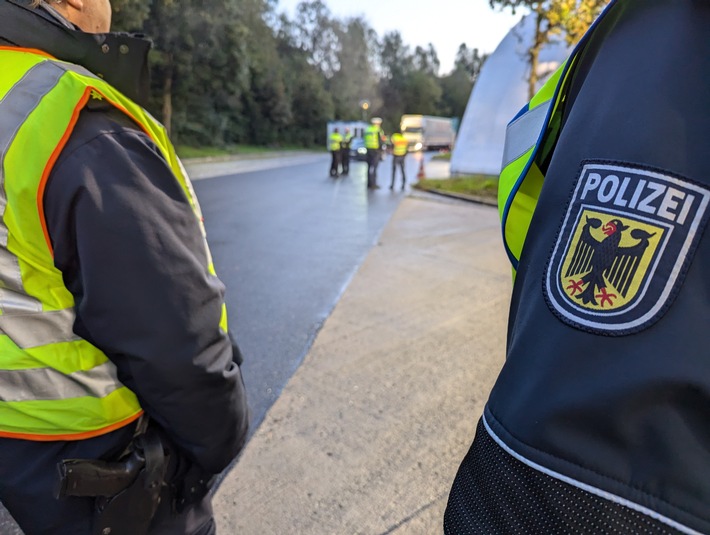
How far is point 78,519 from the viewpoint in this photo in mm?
1269

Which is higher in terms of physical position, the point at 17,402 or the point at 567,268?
the point at 567,268

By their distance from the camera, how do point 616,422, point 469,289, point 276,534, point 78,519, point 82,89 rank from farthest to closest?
point 469,289
point 276,534
point 78,519
point 82,89
point 616,422

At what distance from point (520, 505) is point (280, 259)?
597 centimetres

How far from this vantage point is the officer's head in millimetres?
1308

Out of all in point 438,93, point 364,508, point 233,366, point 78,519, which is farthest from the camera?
point 438,93

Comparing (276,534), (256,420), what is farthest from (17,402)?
(256,420)

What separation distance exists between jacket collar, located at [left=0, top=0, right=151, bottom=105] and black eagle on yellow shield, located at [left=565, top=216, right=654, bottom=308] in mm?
1176

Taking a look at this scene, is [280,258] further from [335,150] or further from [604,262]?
[335,150]

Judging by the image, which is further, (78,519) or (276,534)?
(276,534)

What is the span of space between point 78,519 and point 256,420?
1.73m

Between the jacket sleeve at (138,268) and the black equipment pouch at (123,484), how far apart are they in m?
0.08

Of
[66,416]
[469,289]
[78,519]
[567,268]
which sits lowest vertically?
[469,289]

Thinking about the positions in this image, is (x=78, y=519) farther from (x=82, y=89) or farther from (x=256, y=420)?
(x=256, y=420)

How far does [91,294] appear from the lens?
111cm
